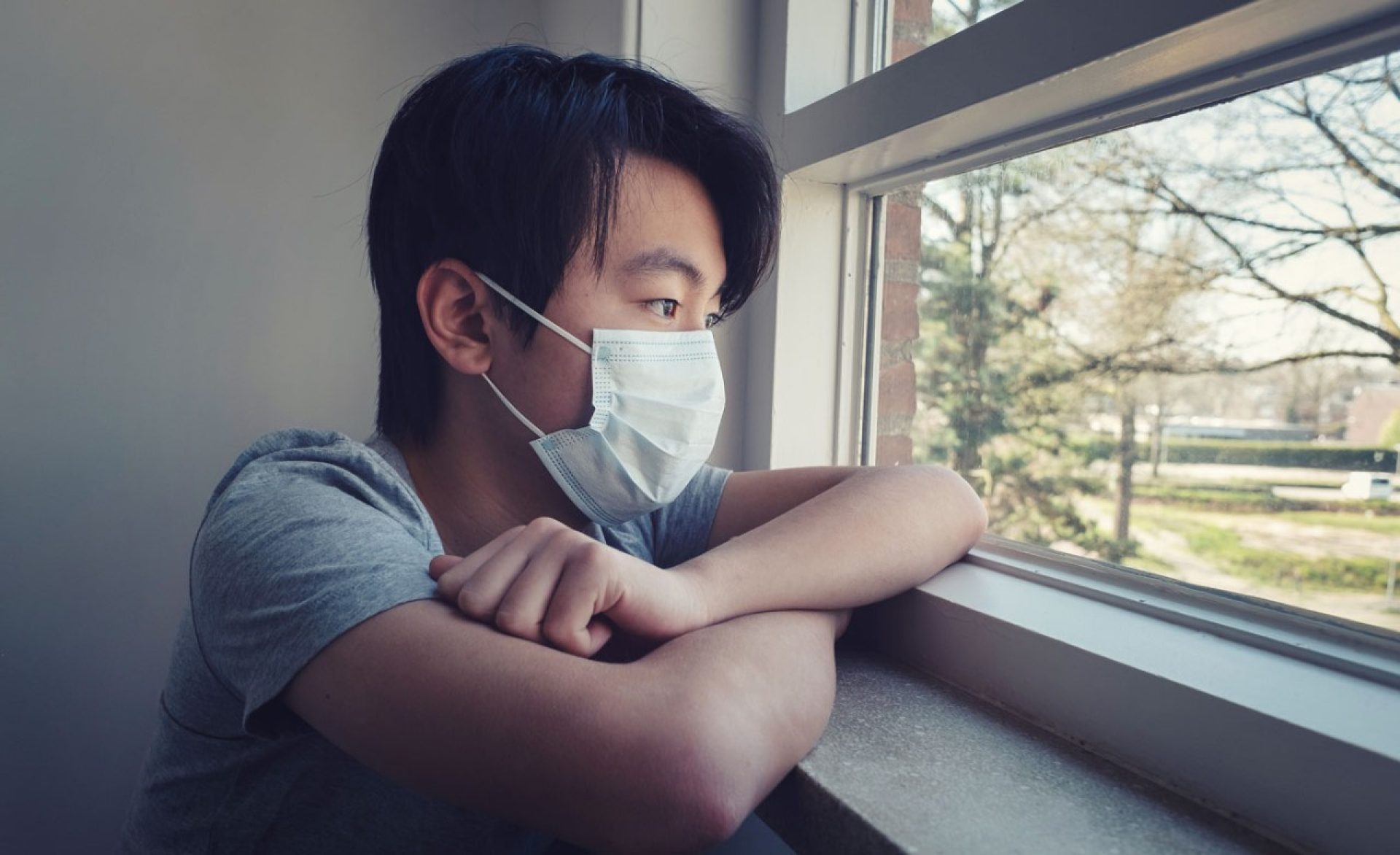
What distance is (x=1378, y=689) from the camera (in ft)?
2.00

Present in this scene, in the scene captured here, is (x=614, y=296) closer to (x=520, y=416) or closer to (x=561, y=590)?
(x=520, y=416)

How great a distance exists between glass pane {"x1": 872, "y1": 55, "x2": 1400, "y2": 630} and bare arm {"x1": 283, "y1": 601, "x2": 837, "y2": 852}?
518 mm

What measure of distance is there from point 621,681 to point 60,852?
1426 mm

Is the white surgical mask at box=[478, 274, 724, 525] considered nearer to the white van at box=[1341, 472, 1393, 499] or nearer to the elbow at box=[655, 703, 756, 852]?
the elbow at box=[655, 703, 756, 852]

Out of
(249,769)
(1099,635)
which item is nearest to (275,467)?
(249,769)

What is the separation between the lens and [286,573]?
1.96 ft

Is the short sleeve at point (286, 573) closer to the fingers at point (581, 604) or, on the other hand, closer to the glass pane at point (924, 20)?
the fingers at point (581, 604)

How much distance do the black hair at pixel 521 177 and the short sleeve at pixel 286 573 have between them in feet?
0.94

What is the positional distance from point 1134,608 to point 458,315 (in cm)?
79

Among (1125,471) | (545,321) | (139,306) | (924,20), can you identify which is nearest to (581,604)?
(545,321)

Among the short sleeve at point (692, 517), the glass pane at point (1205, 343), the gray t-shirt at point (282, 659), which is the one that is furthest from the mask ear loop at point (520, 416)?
the glass pane at point (1205, 343)

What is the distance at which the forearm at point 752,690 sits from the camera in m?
0.55

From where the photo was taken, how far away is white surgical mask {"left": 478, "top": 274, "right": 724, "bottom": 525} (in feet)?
2.89

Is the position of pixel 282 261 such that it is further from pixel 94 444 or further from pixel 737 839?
pixel 737 839
